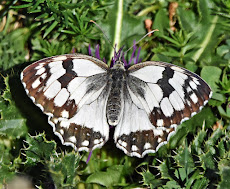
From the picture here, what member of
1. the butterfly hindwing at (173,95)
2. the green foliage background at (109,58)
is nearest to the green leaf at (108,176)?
the green foliage background at (109,58)

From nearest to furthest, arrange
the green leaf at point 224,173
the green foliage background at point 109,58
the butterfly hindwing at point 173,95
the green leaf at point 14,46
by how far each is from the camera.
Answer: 1. the green leaf at point 224,173
2. the butterfly hindwing at point 173,95
3. the green foliage background at point 109,58
4. the green leaf at point 14,46

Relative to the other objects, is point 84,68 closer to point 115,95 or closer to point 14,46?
point 115,95

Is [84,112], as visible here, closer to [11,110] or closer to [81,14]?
[11,110]

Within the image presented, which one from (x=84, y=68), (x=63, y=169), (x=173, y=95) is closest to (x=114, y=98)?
(x=84, y=68)

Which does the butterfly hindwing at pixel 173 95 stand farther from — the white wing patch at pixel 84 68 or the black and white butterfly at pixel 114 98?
Answer: the white wing patch at pixel 84 68

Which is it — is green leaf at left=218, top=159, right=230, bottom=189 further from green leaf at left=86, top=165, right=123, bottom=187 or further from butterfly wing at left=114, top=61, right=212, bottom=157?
green leaf at left=86, top=165, right=123, bottom=187

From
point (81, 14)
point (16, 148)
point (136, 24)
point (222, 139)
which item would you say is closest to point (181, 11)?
point (136, 24)

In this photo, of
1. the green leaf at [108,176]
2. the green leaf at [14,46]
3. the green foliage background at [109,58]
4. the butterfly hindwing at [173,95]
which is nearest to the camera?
the butterfly hindwing at [173,95]

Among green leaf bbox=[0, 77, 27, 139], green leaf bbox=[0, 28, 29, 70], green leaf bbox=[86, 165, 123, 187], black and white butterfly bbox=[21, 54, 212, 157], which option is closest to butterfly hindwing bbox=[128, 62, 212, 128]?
black and white butterfly bbox=[21, 54, 212, 157]
